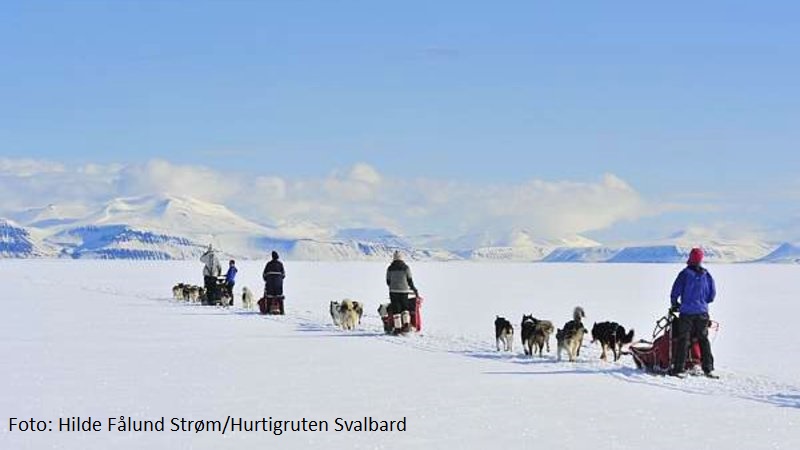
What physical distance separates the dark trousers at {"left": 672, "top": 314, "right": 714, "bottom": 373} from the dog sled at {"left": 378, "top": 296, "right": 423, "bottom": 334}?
19.7ft

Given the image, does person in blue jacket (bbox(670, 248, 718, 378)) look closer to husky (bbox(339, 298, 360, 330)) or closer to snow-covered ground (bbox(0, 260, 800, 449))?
snow-covered ground (bbox(0, 260, 800, 449))

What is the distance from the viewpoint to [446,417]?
8.57 metres

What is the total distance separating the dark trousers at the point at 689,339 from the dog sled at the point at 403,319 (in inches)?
236

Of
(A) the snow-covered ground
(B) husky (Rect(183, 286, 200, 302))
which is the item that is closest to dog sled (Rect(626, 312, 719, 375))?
(A) the snow-covered ground

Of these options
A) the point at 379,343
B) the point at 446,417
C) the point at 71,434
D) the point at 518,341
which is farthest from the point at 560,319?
the point at 71,434

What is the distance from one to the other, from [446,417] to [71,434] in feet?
10.2

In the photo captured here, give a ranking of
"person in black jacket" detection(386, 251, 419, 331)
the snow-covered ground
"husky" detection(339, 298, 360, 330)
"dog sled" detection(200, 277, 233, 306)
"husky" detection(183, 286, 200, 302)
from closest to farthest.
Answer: the snow-covered ground
"person in black jacket" detection(386, 251, 419, 331)
"husky" detection(339, 298, 360, 330)
"dog sled" detection(200, 277, 233, 306)
"husky" detection(183, 286, 200, 302)

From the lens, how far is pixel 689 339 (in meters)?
11.4

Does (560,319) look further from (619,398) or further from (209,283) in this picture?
(619,398)

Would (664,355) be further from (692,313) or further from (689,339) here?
(692,313)

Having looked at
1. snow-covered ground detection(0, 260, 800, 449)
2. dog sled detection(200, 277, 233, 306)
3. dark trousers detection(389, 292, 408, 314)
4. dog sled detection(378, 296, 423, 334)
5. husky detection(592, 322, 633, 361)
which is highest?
dog sled detection(200, 277, 233, 306)

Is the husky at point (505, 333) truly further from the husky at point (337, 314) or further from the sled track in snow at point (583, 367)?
the husky at point (337, 314)

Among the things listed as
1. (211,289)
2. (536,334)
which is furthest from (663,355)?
(211,289)

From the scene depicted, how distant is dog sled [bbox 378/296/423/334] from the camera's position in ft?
54.4
